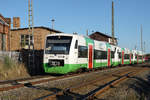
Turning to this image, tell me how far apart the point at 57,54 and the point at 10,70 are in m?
3.64

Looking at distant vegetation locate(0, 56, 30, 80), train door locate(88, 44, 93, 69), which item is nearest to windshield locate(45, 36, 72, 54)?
distant vegetation locate(0, 56, 30, 80)

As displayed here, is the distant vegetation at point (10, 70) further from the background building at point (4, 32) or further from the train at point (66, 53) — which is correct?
the background building at point (4, 32)

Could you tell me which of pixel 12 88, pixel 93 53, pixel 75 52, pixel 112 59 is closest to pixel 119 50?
pixel 112 59

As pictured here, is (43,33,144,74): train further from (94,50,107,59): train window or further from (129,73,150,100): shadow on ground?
(129,73,150,100): shadow on ground

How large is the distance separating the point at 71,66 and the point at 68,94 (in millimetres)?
6299

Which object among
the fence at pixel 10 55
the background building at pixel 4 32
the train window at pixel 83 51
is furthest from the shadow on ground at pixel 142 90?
the background building at pixel 4 32

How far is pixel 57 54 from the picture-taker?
46.3 feet

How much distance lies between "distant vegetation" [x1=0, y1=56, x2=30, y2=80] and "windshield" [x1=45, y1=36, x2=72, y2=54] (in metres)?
2.61

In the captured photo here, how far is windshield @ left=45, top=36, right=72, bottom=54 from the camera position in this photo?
1415cm

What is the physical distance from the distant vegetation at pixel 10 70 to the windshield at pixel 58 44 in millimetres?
2613

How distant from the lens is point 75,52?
14594 mm

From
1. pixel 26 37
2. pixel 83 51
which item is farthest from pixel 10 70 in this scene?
pixel 26 37

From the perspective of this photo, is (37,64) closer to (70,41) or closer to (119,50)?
(70,41)

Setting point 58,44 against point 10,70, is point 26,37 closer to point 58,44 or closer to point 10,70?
point 10,70
